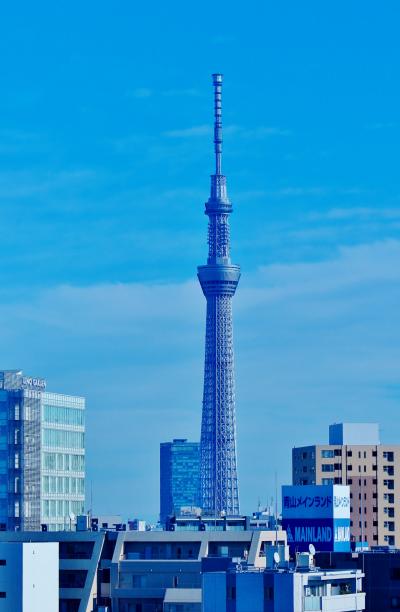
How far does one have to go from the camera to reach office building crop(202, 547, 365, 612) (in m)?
86.0

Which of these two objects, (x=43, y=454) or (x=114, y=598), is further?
(x=43, y=454)

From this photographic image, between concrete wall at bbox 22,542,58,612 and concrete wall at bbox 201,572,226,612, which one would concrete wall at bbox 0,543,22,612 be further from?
concrete wall at bbox 201,572,226,612

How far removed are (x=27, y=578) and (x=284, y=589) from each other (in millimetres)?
31891

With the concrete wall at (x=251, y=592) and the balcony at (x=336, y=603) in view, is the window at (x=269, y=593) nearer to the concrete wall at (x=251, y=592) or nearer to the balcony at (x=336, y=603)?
the concrete wall at (x=251, y=592)

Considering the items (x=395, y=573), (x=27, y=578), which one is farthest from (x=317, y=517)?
(x=27, y=578)

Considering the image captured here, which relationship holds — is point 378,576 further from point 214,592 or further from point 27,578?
point 27,578

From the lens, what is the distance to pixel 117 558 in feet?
403

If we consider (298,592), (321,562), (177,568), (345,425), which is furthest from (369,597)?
(345,425)

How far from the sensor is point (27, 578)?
374ft

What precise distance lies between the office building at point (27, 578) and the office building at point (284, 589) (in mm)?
25315

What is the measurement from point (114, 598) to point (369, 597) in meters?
28.8

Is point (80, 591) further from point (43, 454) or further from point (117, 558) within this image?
point (43, 454)

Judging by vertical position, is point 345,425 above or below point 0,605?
above

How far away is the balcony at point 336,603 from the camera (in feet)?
284
